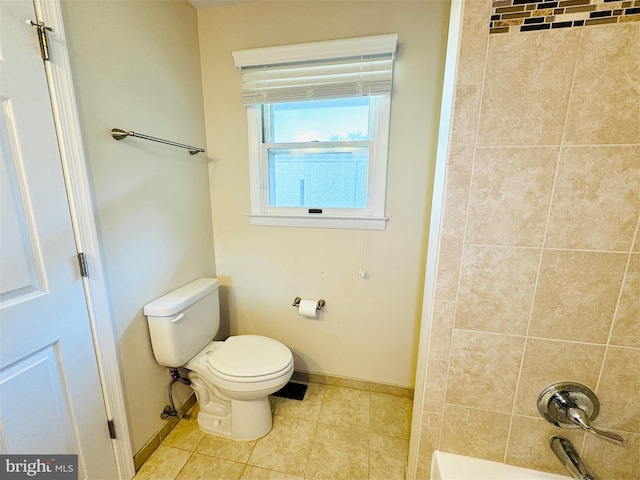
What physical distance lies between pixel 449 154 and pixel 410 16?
1090 mm

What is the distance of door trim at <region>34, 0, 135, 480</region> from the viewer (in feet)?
2.73

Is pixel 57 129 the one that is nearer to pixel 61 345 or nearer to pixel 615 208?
pixel 61 345

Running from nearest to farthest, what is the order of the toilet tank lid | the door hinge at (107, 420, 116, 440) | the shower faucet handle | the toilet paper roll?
1. the shower faucet handle
2. the door hinge at (107, 420, 116, 440)
3. the toilet tank lid
4. the toilet paper roll

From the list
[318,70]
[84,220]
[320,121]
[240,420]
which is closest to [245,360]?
[240,420]

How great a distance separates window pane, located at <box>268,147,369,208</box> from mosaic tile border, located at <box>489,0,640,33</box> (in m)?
0.88

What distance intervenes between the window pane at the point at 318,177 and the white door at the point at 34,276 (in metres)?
1.02

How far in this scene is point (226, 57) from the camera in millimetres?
1520

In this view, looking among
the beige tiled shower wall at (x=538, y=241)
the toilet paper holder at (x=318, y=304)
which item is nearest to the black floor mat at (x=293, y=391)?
the toilet paper holder at (x=318, y=304)

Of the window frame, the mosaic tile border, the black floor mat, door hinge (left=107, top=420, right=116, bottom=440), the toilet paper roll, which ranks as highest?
the mosaic tile border

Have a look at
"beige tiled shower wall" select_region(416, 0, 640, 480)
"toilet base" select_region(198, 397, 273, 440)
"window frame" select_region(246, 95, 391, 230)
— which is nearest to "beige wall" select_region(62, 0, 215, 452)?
"toilet base" select_region(198, 397, 273, 440)

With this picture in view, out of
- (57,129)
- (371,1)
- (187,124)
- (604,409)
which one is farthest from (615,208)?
(187,124)

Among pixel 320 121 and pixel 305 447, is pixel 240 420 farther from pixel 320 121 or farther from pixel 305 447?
pixel 320 121

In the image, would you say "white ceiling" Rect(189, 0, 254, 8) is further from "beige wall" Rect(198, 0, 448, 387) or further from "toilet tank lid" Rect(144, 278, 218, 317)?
"toilet tank lid" Rect(144, 278, 218, 317)

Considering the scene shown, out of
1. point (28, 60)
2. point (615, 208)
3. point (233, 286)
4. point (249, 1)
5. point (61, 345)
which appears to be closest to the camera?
point (615, 208)
